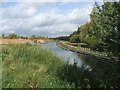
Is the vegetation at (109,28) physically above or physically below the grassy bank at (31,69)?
above

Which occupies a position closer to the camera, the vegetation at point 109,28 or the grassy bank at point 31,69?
the vegetation at point 109,28

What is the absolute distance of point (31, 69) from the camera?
51.0ft

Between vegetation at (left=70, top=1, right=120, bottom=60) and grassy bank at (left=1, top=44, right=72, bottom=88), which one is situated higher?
vegetation at (left=70, top=1, right=120, bottom=60)

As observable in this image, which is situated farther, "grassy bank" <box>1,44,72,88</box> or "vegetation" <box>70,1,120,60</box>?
"grassy bank" <box>1,44,72,88</box>

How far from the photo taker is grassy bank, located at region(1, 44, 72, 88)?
38.9ft

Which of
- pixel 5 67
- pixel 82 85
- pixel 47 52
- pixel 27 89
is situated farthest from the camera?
pixel 47 52

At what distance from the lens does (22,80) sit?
12.2 metres

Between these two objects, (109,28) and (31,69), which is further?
(31,69)

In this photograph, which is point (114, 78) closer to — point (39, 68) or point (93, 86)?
point (93, 86)

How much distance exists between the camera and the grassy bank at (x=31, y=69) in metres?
11.9

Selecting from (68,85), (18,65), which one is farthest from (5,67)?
(68,85)

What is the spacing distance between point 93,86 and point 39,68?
200 inches

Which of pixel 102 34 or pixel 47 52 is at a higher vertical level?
pixel 102 34

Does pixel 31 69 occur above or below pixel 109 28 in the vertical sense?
below
